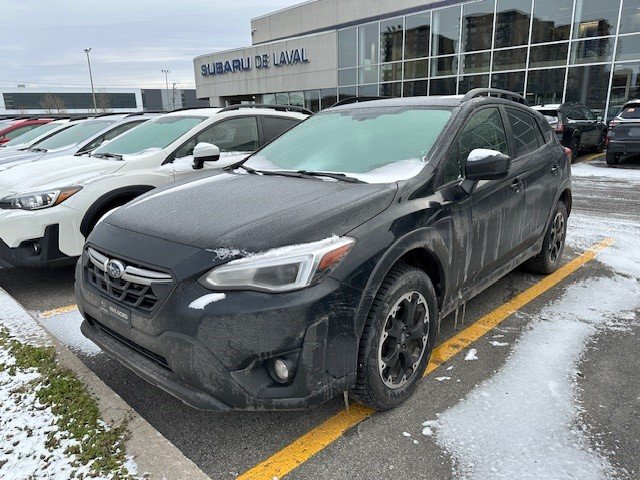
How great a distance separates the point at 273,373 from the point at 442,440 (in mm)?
958

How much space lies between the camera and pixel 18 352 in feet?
9.95

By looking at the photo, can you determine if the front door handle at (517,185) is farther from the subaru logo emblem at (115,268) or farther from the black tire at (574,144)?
the black tire at (574,144)

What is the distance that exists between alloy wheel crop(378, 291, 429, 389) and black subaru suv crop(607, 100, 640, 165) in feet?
38.7

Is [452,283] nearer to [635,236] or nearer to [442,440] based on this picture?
[442,440]

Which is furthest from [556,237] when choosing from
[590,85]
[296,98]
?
[296,98]

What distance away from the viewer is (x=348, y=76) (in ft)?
83.3

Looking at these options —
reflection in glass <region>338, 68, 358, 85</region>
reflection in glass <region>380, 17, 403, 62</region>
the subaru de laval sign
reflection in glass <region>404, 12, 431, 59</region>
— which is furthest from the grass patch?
the subaru de laval sign

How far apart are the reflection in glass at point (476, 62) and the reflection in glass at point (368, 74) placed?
4.89 metres

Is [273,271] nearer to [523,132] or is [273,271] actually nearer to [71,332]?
[71,332]

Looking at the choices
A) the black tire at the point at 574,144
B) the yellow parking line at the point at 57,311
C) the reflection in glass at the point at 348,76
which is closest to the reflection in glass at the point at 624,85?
the black tire at the point at 574,144

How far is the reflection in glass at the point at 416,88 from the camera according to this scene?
→ 22031 mm

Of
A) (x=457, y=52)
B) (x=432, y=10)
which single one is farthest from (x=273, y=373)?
(x=432, y=10)

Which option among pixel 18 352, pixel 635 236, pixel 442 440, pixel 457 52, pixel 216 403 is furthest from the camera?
pixel 457 52

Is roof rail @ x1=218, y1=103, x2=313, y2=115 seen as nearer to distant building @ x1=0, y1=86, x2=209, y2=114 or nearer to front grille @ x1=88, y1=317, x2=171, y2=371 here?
front grille @ x1=88, y1=317, x2=171, y2=371
